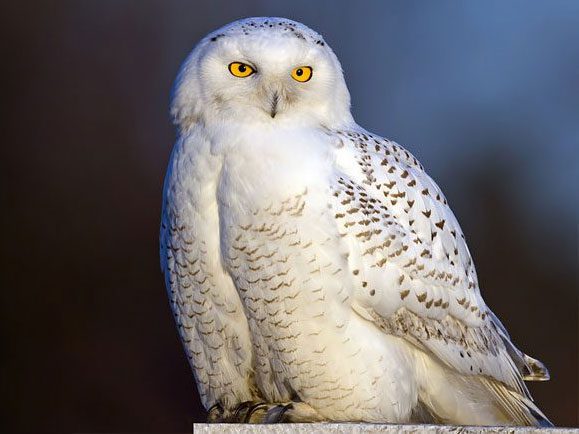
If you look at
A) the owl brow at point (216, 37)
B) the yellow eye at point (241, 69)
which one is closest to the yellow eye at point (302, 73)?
the yellow eye at point (241, 69)

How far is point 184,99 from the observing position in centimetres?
368

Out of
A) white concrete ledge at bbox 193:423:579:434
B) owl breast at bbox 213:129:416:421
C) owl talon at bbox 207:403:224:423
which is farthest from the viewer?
owl talon at bbox 207:403:224:423

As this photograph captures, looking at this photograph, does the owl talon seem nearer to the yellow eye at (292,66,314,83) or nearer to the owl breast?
the owl breast

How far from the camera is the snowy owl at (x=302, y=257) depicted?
3457mm

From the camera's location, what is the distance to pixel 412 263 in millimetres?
3609

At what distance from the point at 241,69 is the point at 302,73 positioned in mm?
174

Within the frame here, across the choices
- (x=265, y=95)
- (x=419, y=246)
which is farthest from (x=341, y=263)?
(x=265, y=95)

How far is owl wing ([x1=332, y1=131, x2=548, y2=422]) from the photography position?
11.6ft

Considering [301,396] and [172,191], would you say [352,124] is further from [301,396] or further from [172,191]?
[301,396]

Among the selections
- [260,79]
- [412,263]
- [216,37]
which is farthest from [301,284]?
[216,37]

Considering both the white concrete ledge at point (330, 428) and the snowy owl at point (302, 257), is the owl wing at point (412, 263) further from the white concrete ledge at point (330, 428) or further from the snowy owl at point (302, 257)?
the white concrete ledge at point (330, 428)

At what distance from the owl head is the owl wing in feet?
0.52

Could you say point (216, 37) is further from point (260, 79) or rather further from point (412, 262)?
point (412, 262)

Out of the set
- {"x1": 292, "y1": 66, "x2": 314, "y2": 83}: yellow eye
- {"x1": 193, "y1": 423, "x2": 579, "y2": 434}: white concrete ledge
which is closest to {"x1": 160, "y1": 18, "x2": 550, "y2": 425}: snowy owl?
{"x1": 292, "y1": 66, "x2": 314, "y2": 83}: yellow eye
